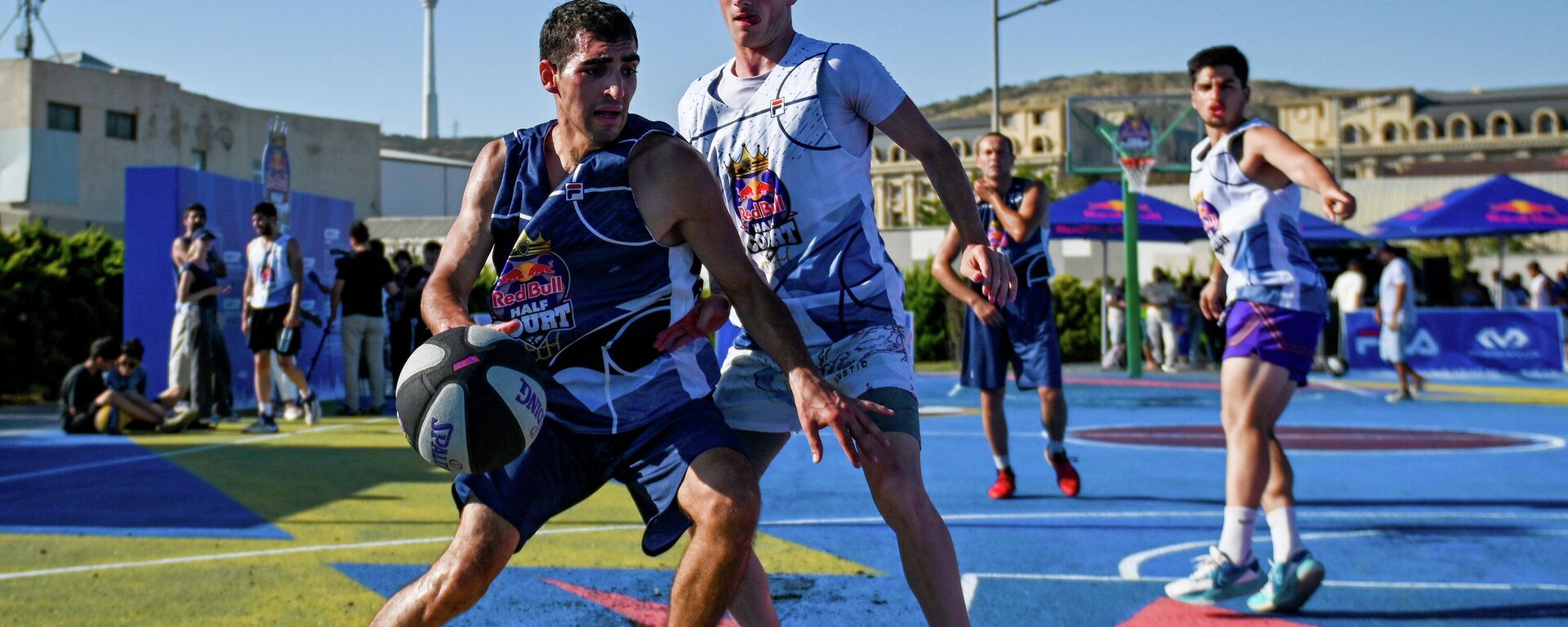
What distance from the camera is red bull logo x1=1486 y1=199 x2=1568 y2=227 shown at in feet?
79.0

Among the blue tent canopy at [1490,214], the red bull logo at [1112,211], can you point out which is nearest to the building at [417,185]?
the red bull logo at [1112,211]

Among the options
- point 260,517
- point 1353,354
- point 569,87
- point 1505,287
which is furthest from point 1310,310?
point 1505,287

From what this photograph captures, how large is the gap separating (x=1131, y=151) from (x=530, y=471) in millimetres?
20626

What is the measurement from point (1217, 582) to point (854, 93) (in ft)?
7.71

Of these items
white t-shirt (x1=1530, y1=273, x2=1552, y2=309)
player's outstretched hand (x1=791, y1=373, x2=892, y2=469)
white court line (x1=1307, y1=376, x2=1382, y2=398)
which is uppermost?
white t-shirt (x1=1530, y1=273, x2=1552, y2=309)

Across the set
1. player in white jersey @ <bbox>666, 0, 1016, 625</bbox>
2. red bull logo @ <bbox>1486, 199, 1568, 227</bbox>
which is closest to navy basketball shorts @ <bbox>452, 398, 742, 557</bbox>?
player in white jersey @ <bbox>666, 0, 1016, 625</bbox>

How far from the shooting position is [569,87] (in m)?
3.35

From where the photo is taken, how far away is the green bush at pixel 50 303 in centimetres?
1620

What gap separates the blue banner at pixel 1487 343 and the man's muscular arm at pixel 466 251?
1956 centimetres

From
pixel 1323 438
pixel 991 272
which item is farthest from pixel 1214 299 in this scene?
pixel 1323 438

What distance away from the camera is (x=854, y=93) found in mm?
3842

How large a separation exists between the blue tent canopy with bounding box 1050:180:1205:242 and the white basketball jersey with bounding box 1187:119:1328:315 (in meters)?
18.3

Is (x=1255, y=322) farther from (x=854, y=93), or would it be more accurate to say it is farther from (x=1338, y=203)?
(x=854, y=93)

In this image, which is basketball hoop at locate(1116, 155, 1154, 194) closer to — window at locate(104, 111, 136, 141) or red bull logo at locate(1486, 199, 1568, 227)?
red bull logo at locate(1486, 199, 1568, 227)
